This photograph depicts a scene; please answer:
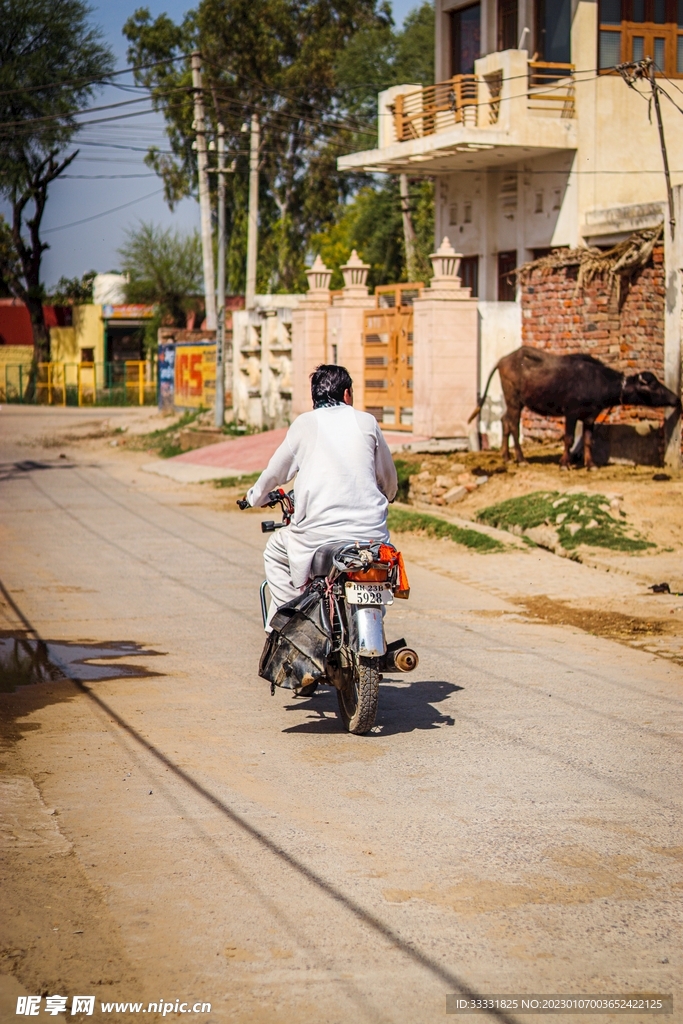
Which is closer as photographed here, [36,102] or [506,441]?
[506,441]

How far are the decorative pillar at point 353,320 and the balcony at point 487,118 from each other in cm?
278

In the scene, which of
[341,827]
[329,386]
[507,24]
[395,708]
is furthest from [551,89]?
[341,827]

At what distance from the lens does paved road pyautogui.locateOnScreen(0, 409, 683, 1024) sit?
13.6 feet

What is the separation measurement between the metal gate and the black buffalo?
5.84 metres

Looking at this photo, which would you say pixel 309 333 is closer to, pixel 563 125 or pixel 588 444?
pixel 563 125

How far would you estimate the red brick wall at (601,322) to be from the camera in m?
19.2

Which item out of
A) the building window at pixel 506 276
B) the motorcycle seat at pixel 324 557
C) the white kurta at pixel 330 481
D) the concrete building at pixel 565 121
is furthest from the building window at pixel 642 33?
the motorcycle seat at pixel 324 557

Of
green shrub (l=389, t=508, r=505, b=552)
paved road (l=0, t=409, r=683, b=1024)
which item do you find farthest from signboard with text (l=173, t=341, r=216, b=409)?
paved road (l=0, t=409, r=683, b=1024)

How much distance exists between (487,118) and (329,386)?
68.0ft

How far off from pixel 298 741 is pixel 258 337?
84.1 ft

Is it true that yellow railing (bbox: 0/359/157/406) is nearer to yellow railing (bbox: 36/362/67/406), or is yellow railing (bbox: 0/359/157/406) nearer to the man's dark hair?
yellow railing (bbox: 36/362/67/406)

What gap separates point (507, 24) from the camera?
2800 cm

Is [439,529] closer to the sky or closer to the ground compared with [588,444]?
closer to the ground

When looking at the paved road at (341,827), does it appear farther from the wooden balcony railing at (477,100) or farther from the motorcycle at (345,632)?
the wooden balcony railing at (477,100)
